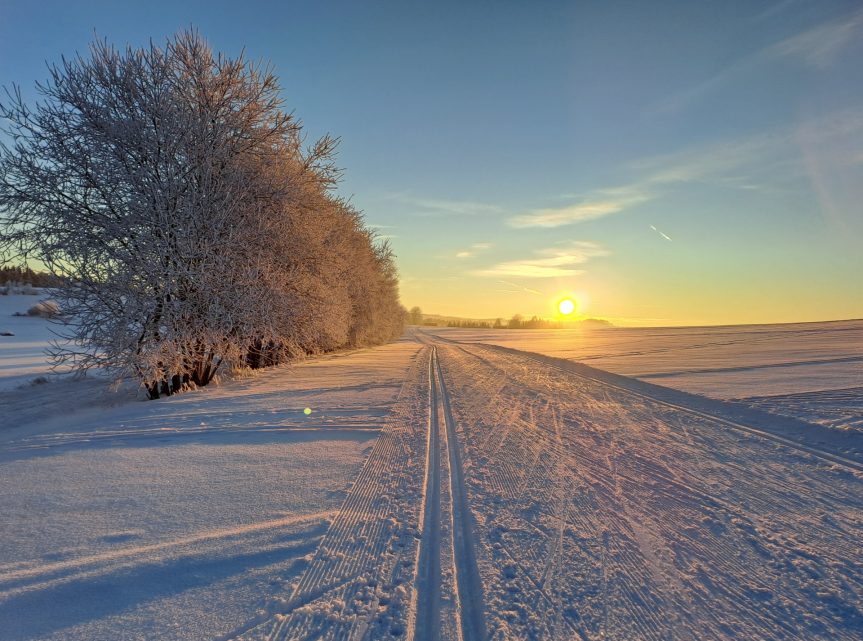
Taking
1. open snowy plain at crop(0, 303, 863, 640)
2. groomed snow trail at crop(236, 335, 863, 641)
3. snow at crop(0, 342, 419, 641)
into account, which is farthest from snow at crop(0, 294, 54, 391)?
groomed snow trail at crop(236, 335, 863, 641)

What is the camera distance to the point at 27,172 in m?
9.72

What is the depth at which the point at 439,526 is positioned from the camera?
12.6ft

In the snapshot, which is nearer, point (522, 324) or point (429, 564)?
point (429, 564)

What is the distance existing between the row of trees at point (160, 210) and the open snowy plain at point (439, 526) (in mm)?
3068

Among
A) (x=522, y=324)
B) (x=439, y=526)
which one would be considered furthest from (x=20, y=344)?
(x=522, y=324)

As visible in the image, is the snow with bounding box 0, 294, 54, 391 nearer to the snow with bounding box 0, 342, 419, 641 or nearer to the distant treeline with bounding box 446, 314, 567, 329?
the snow with bounding box 0, 342, 419, 641

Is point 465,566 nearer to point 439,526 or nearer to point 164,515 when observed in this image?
point 439,526

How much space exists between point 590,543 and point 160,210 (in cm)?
1113

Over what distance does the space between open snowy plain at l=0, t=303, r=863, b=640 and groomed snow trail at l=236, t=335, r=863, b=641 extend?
0.02m

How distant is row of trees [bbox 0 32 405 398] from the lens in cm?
993

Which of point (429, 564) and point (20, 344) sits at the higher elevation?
point (20, 344)

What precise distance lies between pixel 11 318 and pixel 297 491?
48.4 metres

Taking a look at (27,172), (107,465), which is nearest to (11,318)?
(27,172)

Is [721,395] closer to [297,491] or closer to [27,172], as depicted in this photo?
[297,491]
